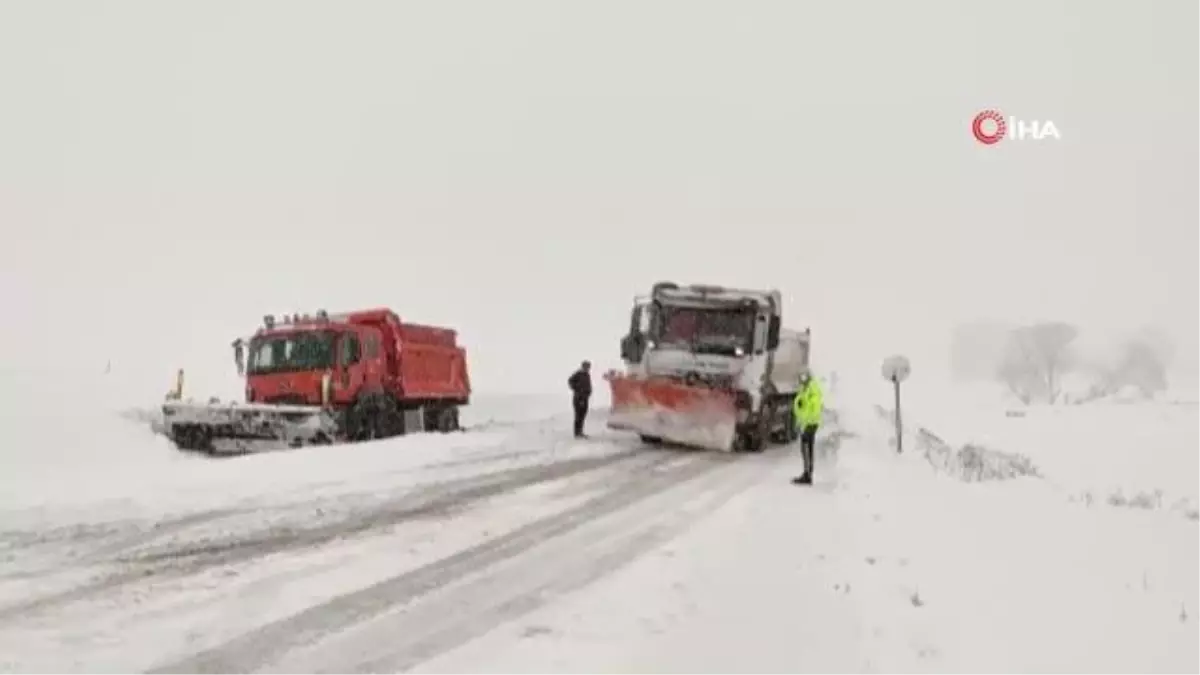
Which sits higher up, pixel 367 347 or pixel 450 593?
pixel 367 347

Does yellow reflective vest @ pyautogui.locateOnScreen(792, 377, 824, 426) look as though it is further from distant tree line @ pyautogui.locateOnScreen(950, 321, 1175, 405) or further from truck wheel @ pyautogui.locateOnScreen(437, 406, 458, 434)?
distant tree line @ pyautogui.locateOnScreen(950, 321, 1175, 405)

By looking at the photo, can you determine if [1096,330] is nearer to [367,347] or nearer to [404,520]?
[367,347]

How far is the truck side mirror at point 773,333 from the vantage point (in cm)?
2086

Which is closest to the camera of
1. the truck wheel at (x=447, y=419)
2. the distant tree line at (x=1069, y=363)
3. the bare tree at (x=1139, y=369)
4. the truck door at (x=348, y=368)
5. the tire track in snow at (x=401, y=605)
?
the tire track in snow at (x=401, y=605)

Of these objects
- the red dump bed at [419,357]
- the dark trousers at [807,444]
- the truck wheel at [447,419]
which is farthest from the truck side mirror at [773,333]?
the truck wheel at [447,419]

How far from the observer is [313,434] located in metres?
18.5

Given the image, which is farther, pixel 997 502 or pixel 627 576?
pixel 997 502

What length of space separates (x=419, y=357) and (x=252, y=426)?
500 centimetres

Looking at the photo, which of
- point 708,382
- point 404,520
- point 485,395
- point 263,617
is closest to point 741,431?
point 708,382

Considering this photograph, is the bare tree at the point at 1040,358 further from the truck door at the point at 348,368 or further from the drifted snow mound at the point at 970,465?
the truck door at the point at 348,368

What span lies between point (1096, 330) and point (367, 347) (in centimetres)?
10329

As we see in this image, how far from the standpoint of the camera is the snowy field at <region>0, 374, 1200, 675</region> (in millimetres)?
5961

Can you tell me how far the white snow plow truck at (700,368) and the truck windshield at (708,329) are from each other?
0.02m

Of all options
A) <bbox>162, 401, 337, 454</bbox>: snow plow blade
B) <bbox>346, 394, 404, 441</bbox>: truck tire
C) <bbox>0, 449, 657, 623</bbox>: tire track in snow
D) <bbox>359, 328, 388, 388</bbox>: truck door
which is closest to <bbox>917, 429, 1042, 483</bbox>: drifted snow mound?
<bbox>0, 449, 657, 623</bbox>: tire track in snow
